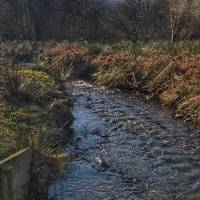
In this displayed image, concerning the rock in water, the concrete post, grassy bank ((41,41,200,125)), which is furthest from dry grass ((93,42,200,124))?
the concrete post

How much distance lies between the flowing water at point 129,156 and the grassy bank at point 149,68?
0.79m

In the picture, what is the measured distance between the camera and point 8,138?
7.35 m

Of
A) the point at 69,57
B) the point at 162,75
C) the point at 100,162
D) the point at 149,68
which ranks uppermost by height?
the point at 100,162

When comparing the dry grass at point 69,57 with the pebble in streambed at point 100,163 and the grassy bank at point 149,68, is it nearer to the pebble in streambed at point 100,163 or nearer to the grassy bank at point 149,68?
the grassy bank at point 149,68

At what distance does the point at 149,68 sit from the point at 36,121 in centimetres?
841

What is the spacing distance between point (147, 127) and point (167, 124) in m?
0.71

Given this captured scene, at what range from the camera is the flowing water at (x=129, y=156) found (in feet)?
25.2

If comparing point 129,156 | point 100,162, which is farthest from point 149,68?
point 100,162

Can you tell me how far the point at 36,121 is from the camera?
927cm

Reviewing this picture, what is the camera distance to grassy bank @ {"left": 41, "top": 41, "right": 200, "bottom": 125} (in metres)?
14.1

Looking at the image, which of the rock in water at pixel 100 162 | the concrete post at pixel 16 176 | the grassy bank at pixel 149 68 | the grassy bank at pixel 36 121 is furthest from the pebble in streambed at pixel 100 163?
the grassy bank at pixel 149 68

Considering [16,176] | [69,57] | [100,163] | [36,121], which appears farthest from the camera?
[69,57]

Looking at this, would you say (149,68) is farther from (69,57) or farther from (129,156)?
(129,156)

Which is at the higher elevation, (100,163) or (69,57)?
(100,163)
